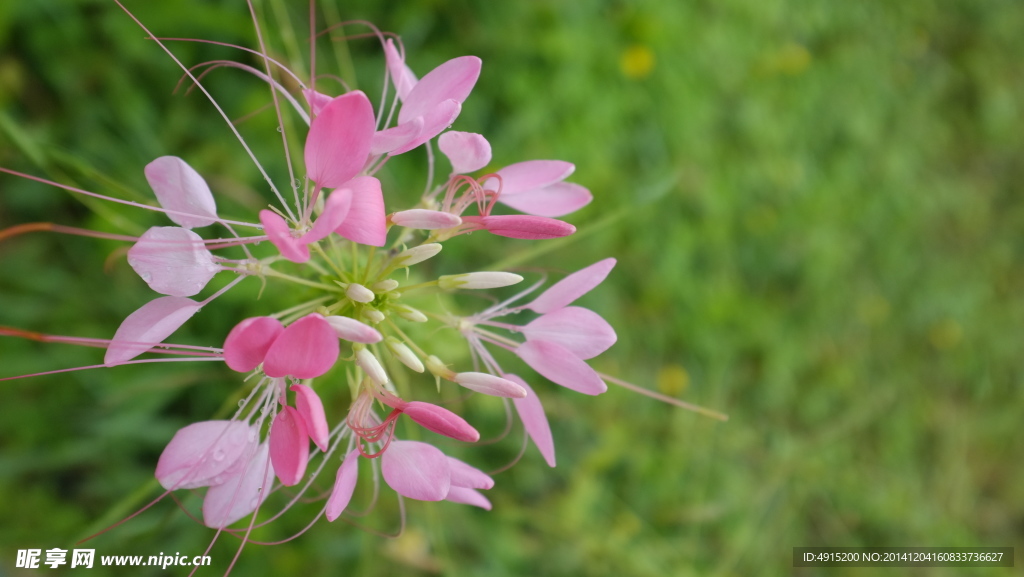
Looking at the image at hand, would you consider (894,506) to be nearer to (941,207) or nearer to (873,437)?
(873,437)

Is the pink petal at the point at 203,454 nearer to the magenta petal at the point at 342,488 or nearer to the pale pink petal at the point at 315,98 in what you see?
the magenta petal at the point at 342,488

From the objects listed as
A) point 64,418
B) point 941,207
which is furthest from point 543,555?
point 941,207

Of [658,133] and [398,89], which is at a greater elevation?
[658,133]

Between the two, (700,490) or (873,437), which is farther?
(873,437)

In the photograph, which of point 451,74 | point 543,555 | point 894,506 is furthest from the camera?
point 894,506

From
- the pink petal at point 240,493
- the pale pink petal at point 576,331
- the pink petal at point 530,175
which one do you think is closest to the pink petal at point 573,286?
the pale pink petal at point 576,331

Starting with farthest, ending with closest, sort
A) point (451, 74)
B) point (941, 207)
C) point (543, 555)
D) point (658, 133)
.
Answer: point (941, 207) < point (658, 133) < point (543, 555) < point (451, 74)

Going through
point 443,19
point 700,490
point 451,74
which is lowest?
point 700,490

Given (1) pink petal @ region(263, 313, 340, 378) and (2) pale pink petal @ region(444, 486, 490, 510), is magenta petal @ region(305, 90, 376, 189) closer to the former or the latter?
(1) pink petal @ region(263, 313, 340, 378)
